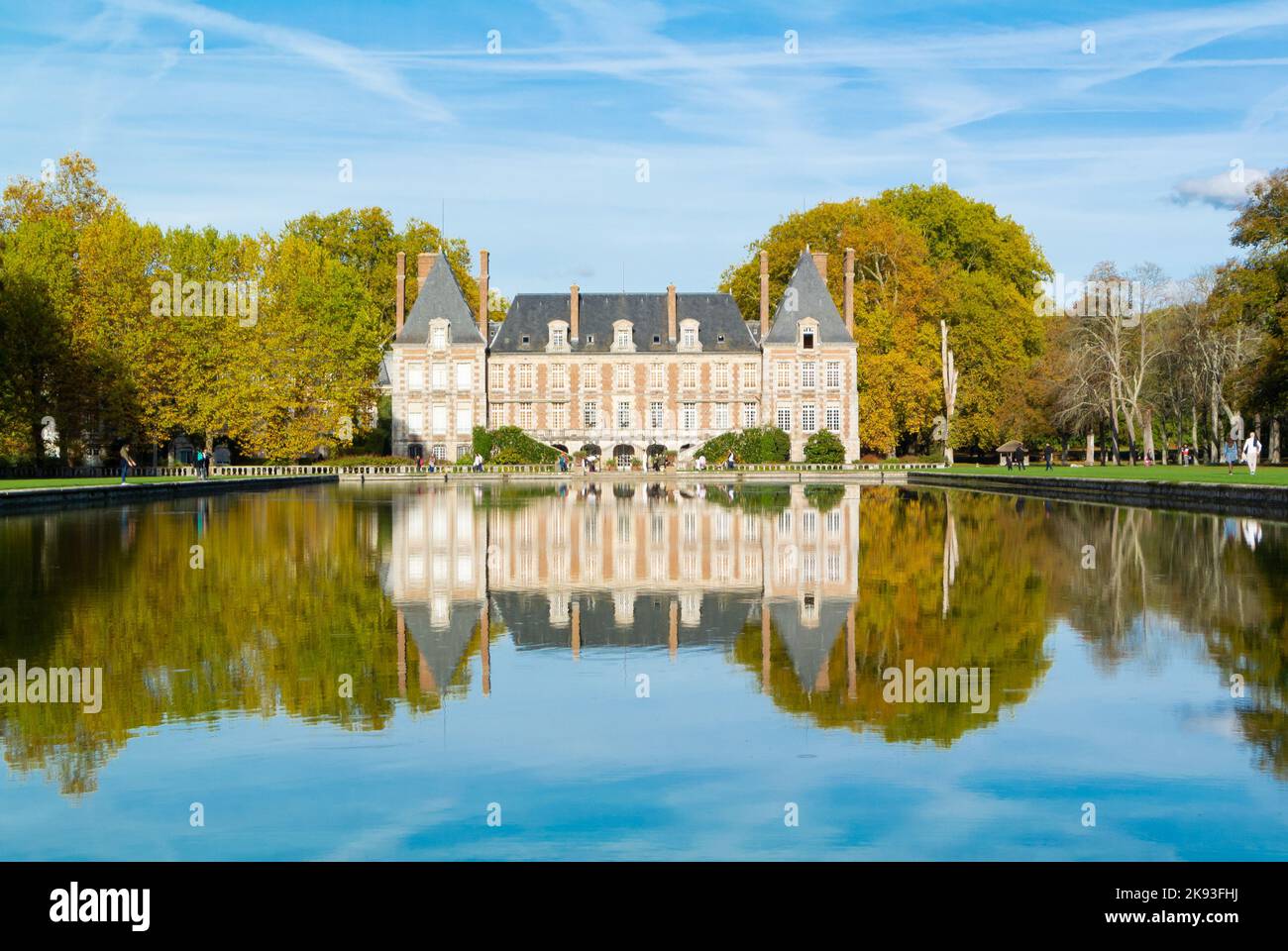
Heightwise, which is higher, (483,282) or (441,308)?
(483,282)

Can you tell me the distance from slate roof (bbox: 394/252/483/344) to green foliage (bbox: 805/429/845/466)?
19.1 metres

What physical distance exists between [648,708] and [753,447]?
6549cm

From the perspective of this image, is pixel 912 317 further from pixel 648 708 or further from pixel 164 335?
pixel 648 708

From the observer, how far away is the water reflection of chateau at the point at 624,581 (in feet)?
41.7

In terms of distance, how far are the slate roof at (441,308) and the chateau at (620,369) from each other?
0.18ft

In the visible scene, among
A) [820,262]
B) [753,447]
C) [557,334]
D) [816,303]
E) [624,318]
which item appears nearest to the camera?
[753,447]

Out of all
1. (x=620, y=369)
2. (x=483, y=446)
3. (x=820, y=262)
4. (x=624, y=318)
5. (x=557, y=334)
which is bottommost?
(x=483, y=446)

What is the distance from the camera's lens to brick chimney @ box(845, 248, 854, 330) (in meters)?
74.1

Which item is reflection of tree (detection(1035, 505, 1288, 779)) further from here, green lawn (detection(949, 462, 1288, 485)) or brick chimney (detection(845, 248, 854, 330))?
brick chimney (detection(845, 248, 854, 330))

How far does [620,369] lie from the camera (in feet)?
260

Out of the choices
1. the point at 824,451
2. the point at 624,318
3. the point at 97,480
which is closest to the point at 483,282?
the point at 624,318

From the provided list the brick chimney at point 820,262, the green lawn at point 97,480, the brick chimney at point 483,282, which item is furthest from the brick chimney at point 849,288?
the green lawn at point 97,480

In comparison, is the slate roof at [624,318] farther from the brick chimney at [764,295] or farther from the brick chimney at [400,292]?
the brick chimney at [400,292]

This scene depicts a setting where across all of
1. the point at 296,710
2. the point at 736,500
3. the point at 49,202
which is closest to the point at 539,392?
the point at 49,202
